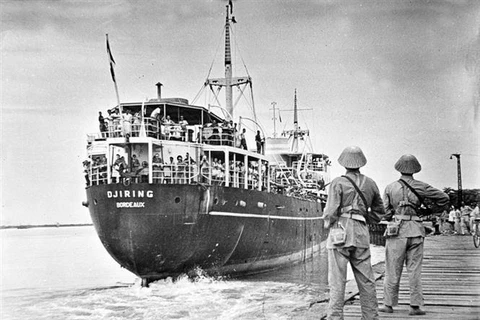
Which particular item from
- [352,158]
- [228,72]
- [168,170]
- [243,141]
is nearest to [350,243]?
[352,158]

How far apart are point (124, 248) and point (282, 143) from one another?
2493cm

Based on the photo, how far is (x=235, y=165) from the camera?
66.8ft

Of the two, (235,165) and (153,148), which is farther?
(235,165)

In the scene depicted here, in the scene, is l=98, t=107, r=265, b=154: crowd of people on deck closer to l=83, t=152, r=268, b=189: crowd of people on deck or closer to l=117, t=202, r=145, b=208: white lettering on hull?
l=83, t=152, r=268, b=189: crowd of people on deck

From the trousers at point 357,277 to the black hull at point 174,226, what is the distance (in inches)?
435

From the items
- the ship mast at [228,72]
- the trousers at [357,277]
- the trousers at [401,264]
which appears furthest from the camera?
the ship mast at [228,72]

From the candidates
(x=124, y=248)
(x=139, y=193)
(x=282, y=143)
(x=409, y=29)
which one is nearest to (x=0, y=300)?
(x=124, y=248)

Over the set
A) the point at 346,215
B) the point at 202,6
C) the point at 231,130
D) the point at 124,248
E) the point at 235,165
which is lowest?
the point at 124,248

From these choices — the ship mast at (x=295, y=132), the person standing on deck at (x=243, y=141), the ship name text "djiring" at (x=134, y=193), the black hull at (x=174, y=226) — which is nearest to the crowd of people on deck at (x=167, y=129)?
the person standing on deck at (x=243, y=141)

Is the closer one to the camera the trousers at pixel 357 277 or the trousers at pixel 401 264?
the trousers at pixel 357 277

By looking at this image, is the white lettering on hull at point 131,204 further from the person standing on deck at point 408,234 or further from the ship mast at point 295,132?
the ship mast at point 295,132

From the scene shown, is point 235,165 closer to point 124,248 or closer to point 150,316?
point 124,248

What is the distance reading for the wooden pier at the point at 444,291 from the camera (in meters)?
7.36

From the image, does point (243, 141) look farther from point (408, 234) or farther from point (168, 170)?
point (408, 234)
